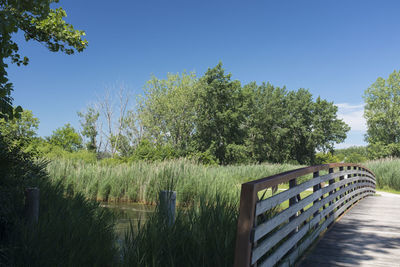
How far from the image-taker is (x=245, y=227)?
108 inches

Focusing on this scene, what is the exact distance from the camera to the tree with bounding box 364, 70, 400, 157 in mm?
45750

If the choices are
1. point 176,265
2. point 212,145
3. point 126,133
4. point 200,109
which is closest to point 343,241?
point 176,265

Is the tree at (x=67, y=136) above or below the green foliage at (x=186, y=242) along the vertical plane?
above

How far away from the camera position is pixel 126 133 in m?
48.2

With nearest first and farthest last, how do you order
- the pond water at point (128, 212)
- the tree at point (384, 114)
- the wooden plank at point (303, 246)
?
the wooden plank at point (303, 246) → the pond water at point (128, 212) → the tree at point (384, 114)

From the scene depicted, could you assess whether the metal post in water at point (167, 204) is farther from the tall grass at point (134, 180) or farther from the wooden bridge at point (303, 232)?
the tall grass at point (134, 180)

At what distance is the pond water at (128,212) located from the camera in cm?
Result: 847

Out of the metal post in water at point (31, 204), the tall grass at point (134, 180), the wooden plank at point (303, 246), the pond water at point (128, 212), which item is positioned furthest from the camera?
the tall grass at point (134, 180)

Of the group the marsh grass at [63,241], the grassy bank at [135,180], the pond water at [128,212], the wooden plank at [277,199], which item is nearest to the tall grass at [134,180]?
the grassy bank at [135,180]

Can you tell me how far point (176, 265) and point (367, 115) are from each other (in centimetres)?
5098

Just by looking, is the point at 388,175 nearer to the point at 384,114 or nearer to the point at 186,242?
the point at 186,242

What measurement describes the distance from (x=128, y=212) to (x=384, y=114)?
149ft

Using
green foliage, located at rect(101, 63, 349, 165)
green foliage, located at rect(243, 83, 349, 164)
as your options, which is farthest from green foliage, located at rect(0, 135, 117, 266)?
green foliage, located at rect(243, 83, 349, 164)

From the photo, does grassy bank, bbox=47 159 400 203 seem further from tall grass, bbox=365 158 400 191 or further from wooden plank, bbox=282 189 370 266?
tall grass, bbox=365 158 400 191
